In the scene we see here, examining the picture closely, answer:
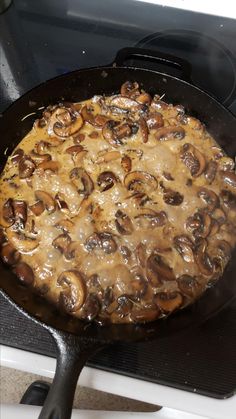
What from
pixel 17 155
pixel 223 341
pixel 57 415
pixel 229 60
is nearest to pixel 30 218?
pixel 17 155

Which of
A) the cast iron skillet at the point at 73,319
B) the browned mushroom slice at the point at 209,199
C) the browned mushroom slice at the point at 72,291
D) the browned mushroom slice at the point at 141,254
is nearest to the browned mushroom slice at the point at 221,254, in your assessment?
the cast iron skillet at the point at 73,319

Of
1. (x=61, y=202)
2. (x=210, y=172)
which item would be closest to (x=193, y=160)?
(x=210, y=172)

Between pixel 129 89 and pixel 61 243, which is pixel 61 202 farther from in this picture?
pixel 129 89

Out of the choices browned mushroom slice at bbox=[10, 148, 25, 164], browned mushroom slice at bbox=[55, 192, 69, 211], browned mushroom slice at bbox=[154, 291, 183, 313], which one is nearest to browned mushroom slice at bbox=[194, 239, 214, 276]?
browned mushroom slice at bbox=[154, 291, 183, 313]

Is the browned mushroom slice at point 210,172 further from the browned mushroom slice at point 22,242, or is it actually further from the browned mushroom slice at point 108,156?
the browned mushroom slice at point 22,242

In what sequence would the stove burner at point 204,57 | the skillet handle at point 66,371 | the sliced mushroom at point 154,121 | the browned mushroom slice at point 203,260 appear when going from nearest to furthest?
the skillet handle at point 66,371 → the browned mushroom slice at point 203,260 → the sliced mushroom at point 154,121 → the stove burner at point 204,57

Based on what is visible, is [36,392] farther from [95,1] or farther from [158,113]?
[95,1]

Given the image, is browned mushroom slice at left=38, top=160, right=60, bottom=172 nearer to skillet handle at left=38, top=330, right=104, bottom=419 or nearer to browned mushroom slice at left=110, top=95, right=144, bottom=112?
browned mushroom slice at left=110, top=95, right=144, bottom=112

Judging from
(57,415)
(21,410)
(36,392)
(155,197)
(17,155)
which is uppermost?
(17,155)
